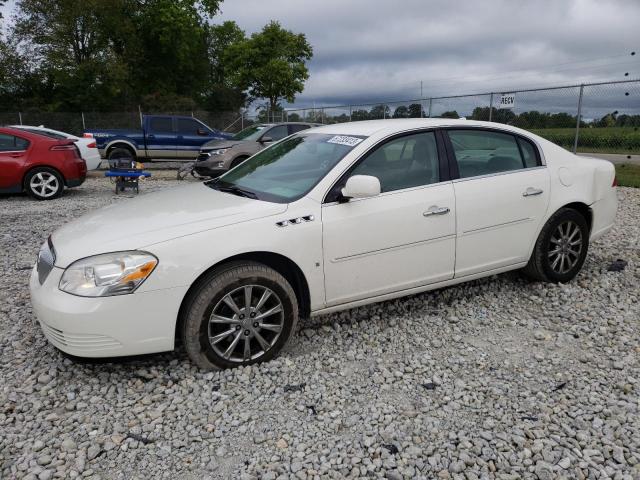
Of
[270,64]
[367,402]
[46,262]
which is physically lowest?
[367,402]

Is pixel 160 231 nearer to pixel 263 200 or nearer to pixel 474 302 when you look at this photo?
pixel 263 200

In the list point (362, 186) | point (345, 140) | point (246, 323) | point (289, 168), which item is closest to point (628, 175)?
point (345, 140)

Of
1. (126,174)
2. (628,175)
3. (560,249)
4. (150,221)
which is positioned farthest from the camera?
(628,175)

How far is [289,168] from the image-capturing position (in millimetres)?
3969

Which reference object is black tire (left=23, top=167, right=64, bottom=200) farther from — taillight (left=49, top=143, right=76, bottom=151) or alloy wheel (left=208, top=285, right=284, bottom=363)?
alloy wheel (left=208, top=285, right=284, bottom=363)

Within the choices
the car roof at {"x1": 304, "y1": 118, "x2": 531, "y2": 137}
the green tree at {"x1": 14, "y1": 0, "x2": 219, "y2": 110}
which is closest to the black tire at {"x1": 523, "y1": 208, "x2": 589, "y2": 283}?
the car roof at {"x1": 304, "y1": 118, "x2": 531, "y2": 137}

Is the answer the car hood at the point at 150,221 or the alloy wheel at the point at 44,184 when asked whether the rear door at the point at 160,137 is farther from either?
the car hood at the point at 150,221

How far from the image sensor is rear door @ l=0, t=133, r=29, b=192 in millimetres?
9422

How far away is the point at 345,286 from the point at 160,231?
1.29m

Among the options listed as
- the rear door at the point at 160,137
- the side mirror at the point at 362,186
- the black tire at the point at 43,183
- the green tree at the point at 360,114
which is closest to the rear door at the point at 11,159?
the black tire at the point at 43,183

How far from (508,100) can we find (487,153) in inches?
405

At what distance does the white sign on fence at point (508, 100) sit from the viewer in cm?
1327

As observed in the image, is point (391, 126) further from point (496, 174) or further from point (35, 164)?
point (35, 164)

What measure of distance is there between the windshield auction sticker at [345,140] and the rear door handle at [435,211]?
0.73 m
